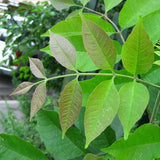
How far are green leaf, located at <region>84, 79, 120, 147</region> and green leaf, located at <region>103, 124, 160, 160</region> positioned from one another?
0.08m

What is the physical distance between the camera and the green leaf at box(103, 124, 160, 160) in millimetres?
417

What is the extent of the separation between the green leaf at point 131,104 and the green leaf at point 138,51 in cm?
3

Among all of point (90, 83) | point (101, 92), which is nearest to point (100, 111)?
point (101, 92)

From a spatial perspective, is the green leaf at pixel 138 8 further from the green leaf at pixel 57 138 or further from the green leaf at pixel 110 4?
the green leaf at pixel 57 138

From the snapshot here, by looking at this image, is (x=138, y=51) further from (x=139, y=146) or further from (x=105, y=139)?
(x=105, y=139)

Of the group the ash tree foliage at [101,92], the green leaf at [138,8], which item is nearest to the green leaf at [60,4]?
the ash tree foliage at [101,92]

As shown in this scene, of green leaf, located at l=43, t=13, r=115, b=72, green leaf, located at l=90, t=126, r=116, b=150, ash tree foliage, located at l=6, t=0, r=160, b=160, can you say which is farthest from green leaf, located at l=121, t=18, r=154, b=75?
green leaf, located at l=90, t=126, r=116, b=150

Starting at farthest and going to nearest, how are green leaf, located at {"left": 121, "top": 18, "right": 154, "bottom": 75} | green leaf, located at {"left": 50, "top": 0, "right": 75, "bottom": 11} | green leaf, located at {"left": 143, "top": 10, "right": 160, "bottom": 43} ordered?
green leaf, located at {"left": 50, "top": 0, "right": 75, "bottom": 11}, green leaf, located at {"left": 143, "top": 10, "right": 160, "bottom": 43}, green leaf, located at {"left": 121, "top": 18, "right": 154, "bottom": 75}

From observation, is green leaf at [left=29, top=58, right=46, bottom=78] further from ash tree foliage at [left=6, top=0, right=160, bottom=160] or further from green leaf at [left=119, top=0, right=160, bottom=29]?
green leaf at [left=119, top=0, right=160, bottom=29]

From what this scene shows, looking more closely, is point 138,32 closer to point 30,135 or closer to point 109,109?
point 109,109

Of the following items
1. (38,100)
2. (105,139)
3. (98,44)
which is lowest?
(105,139)

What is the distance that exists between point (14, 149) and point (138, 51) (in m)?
0.30

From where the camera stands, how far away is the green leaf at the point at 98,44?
356mm

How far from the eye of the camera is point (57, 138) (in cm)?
55
